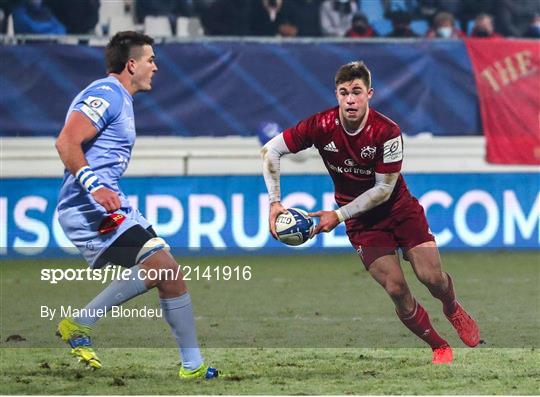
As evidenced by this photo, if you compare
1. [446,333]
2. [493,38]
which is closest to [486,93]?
[493,38]

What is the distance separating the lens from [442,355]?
7914 mm

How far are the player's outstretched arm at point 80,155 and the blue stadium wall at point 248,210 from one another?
7472mm

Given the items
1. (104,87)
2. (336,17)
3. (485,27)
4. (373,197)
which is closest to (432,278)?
(373,197)

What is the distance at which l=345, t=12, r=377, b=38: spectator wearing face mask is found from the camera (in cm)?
1714

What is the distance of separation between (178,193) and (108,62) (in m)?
7.50

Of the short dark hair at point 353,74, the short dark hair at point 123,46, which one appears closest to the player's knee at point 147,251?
the short dark hair at point 123,46

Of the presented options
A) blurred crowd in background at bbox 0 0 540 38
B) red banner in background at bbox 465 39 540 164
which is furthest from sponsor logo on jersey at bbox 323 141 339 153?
red banner in background at bbox 465 39 540 164

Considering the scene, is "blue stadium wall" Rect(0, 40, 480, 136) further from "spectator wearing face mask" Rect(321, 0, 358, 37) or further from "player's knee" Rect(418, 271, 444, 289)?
"player's knee" Rect(418, 271, 444, 289)

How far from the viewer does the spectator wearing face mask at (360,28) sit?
56.2 ft

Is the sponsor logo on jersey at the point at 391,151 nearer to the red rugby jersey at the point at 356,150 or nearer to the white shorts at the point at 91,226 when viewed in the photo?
the red rugby jersey at the point at 356,150

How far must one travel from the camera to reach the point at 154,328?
32.0ft

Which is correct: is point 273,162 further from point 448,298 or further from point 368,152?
point 448,298

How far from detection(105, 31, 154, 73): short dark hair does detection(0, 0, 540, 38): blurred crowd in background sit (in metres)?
9.06

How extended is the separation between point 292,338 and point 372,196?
1748 mm
